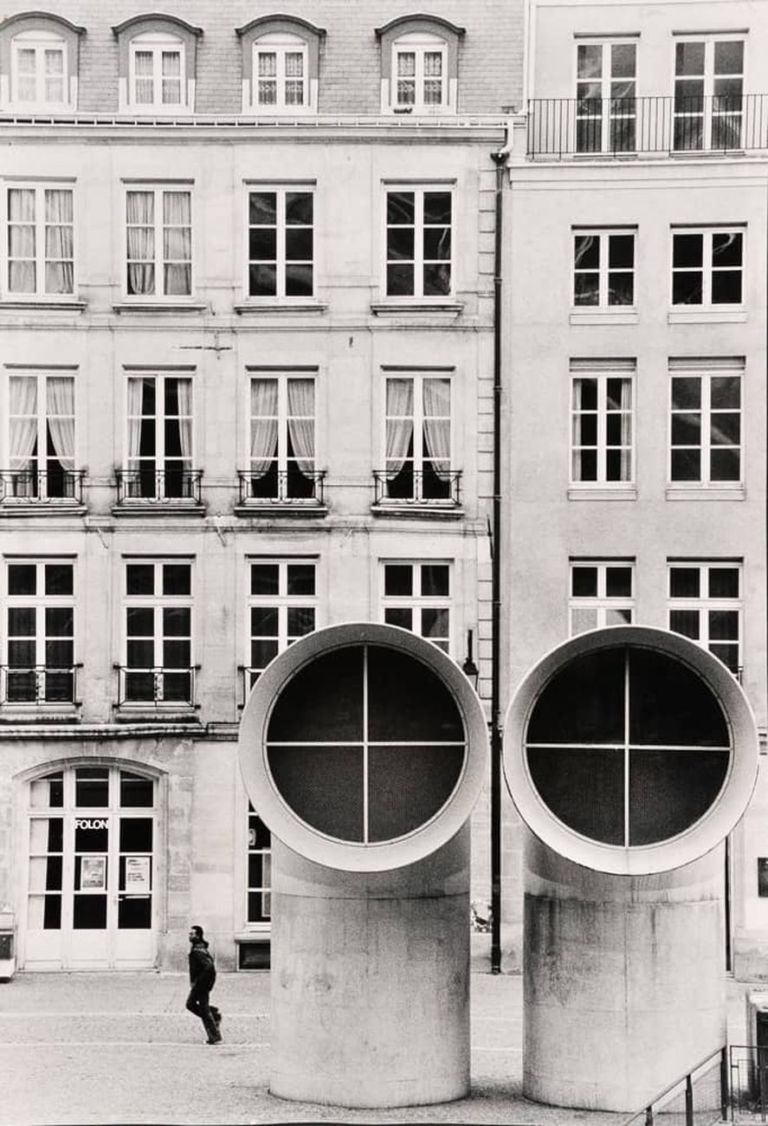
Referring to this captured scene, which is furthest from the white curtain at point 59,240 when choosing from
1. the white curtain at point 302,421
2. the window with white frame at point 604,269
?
the window with white frame at point 604,269

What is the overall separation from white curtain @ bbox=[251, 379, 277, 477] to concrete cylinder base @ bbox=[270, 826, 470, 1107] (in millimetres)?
2793

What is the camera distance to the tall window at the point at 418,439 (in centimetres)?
1044

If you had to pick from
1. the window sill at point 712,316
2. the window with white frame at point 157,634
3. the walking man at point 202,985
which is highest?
the window sill at point 712,316

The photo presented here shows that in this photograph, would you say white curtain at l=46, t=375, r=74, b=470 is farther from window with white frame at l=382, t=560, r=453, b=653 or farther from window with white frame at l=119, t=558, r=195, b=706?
window with white frame at l=382, t=560, r=453, b=653

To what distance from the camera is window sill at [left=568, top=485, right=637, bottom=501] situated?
1011 centimetres

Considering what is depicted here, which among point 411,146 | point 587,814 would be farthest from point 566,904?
point 411,146

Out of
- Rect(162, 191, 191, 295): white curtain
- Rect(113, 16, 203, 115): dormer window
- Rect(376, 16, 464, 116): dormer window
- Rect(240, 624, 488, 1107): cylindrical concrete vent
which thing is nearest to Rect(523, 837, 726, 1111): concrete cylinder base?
Rect(240, 624, 488, 1107): cylindrical concrete vent

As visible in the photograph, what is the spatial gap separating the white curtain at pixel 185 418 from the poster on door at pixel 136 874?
2258 mm

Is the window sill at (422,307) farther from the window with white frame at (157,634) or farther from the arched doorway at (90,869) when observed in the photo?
the arched doorway at (90,869)

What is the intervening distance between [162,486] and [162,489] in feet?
0.06

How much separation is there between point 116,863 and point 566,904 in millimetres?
3283

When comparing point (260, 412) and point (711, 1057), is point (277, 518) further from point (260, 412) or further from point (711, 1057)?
point (711, 1057)

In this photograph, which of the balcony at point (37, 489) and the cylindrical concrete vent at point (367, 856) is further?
the balcony at point (37, 489)

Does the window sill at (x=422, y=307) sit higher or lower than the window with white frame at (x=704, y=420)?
higher
